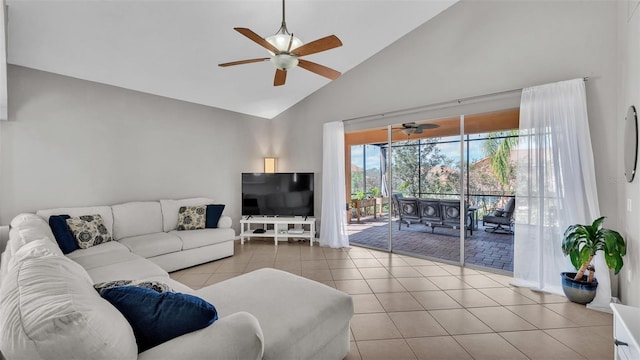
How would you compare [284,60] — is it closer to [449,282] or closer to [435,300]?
[435,300]

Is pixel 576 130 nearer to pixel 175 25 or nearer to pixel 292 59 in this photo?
pixel 292 59

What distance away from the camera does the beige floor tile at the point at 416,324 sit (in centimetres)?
233

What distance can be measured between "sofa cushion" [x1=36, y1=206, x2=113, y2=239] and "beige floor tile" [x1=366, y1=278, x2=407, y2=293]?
11.9ft

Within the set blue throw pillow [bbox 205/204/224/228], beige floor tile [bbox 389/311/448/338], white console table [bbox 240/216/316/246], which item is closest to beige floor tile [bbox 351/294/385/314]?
beige floor tile [bbox 389/311/448/338]

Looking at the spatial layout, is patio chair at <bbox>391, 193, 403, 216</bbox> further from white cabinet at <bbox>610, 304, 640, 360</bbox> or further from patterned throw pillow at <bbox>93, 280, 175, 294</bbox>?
patterned throw pillow at <bbox>93, 280, 175, 294</bbox>

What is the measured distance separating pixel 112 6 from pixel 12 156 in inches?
94.1

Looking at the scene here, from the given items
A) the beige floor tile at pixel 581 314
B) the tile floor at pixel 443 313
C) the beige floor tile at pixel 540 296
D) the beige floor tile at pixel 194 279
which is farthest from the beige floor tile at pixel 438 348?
the beige floor tile at pixel 194 279

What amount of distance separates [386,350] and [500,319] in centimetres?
126

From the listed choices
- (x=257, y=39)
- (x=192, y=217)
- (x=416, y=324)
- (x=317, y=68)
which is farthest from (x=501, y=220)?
(x=192, y=217)

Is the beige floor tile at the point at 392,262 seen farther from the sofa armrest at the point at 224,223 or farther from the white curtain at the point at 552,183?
the sofa armrest at the point at 224,223

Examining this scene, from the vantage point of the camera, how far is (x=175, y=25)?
10.1ft

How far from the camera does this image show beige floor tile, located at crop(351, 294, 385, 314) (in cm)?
273

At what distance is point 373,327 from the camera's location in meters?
2.43

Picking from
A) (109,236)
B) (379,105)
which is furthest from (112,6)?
(379,105)
